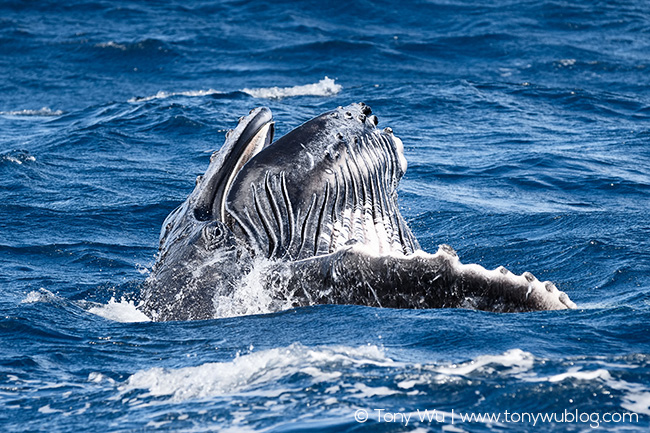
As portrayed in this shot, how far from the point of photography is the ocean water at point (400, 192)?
558cm

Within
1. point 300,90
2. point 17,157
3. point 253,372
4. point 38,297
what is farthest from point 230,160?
point 300,90

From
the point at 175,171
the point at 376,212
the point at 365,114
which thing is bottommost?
the point at 175,171

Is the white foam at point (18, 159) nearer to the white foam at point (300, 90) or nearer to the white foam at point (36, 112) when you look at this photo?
the white foam at point (36, 112)

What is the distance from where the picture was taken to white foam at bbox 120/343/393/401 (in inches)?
228

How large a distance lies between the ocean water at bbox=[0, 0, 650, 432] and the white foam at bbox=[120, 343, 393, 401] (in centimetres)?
2

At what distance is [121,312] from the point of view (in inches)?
316

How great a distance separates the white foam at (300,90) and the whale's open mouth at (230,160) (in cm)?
1552

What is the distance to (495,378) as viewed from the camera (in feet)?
18.4

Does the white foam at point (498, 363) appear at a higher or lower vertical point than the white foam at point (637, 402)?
lower

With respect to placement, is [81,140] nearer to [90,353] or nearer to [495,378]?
[90,353]

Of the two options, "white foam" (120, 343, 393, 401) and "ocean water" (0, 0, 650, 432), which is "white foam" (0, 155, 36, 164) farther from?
"white foam" (120, 343, 393, 401)

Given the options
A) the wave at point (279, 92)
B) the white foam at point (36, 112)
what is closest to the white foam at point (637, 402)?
the wave at point (279, 92)

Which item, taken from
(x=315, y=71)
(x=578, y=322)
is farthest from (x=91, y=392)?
(x=315, y=71)

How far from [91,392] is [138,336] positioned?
3.78 ft
